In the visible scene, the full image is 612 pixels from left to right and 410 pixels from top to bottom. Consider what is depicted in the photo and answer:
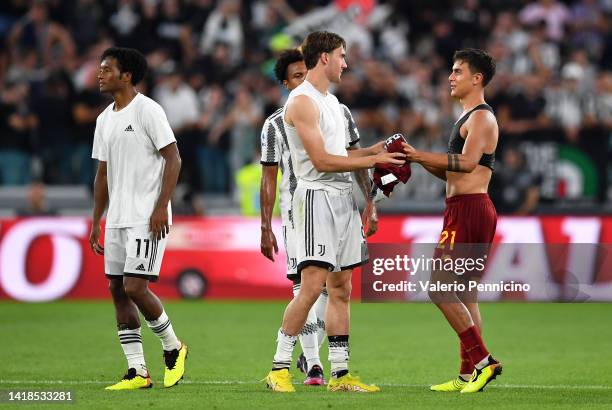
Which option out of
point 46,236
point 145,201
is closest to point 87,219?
point 46,236

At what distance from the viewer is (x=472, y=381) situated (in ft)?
30.0

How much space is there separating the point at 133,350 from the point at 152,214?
1.00 meters

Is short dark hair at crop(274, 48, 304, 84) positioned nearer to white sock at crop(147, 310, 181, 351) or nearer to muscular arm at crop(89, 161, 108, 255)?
muscular arm at crop(89, 161, 108, 255)

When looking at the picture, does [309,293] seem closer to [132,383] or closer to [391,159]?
[391,159]

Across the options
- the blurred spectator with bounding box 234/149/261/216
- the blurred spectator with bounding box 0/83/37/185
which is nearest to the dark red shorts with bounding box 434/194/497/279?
the blurred spectator with bounding box 234/149/261/216

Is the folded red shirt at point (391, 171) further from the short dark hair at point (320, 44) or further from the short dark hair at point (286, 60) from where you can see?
the short dark hair at point (286, 60)

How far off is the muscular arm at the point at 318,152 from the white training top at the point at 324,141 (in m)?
0.13

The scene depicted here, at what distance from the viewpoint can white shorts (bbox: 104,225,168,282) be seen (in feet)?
30.4

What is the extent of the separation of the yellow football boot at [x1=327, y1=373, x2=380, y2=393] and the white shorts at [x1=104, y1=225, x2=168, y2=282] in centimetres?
148

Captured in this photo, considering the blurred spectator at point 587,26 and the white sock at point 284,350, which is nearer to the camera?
the white sock at point 284,350

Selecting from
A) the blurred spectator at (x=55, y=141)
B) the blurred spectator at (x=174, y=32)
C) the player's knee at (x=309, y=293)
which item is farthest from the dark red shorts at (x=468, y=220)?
the blurred spectator at (x=174, y=32)

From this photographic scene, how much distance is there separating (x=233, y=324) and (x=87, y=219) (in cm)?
372

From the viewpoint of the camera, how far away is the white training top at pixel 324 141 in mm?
8961

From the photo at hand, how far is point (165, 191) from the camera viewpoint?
366 inches
